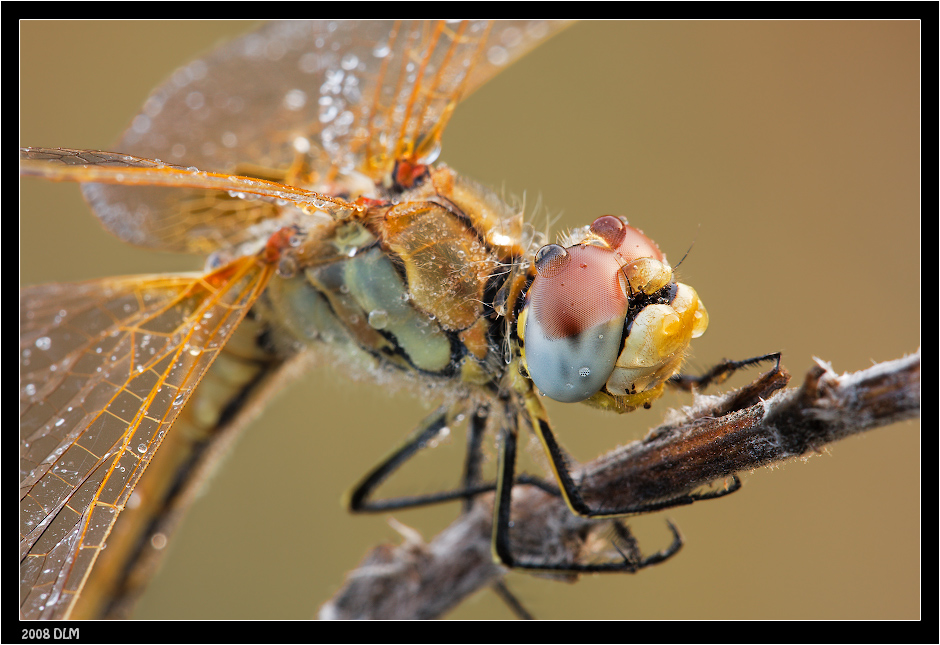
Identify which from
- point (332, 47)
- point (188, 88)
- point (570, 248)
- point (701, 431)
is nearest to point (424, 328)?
point (570, 248)

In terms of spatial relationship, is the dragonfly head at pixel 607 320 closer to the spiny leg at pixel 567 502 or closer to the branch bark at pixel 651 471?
the branch bark at pixel 651 471

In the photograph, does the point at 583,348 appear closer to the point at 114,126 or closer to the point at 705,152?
the point at 705,152

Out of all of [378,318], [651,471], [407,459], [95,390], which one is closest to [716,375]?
[651,471]

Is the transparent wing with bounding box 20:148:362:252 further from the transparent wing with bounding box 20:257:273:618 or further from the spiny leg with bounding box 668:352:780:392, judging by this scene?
the spiny leg with bounding box 668:352:780:392

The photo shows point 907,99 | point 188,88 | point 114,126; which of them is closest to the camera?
point 188,88

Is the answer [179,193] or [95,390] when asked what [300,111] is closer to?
[179,193]

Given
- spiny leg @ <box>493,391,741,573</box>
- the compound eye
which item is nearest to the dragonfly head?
the compound eye

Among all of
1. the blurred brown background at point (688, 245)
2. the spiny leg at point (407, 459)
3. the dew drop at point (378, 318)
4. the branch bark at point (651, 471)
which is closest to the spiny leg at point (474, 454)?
the spiny leg at point (407, 459)
